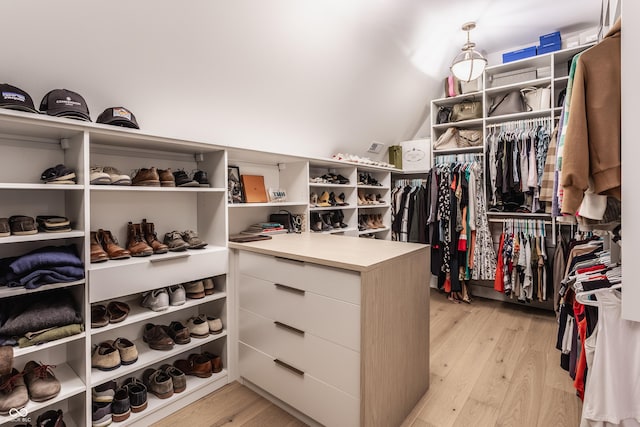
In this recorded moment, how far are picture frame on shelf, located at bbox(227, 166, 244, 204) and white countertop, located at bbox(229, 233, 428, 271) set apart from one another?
430 millimetres

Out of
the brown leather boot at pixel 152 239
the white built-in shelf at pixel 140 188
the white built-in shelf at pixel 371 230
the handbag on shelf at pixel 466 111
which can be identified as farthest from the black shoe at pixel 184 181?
the handbag on shelf at pixel 466 111

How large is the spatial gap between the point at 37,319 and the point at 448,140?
3.72 m

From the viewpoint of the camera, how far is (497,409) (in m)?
1.72

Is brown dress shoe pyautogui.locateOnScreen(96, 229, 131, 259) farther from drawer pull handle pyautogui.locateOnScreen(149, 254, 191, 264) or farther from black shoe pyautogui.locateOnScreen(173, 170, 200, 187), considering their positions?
black shoe pyautogui.locateOnScreen(173, 170, 200, 187)

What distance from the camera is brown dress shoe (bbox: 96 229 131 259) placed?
1.62 meters

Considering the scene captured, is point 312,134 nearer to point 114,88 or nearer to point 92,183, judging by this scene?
point 114,88

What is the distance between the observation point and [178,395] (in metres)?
1.76

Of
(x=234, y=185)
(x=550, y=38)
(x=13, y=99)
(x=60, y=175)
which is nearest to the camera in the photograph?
(x=13, y=99)

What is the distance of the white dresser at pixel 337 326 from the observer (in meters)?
1.39

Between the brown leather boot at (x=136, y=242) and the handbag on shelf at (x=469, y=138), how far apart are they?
3.22 m

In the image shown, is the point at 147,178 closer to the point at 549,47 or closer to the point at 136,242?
the point at 136,242

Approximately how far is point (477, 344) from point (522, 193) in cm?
159

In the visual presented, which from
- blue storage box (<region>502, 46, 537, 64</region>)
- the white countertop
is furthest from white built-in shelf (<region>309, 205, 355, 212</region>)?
blue storage box (<region>502, 46, 537, 64</region>)

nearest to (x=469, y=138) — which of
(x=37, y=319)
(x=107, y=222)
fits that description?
(x=107, y=222)
